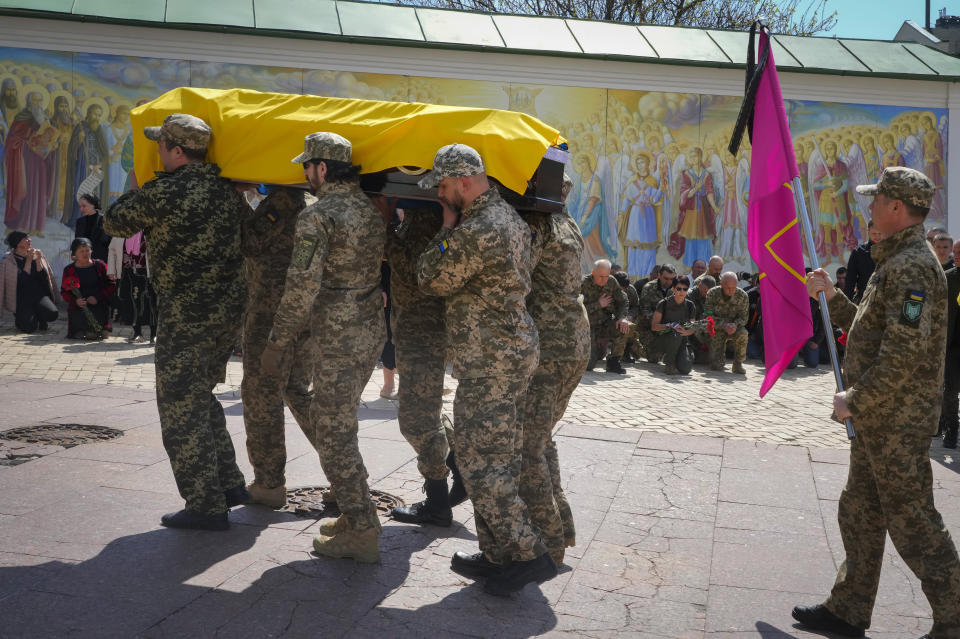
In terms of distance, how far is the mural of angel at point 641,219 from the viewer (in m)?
19.7

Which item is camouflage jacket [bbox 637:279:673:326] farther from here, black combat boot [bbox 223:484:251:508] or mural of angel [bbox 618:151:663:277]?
black combat boot [bbox 223:484:251:508]

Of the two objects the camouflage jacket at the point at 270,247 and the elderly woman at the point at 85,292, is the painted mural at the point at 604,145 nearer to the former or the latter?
the elderly woman at the point at 85,292

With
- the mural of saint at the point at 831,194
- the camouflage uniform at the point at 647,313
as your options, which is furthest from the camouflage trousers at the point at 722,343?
the mural of saint at the point at 831,194

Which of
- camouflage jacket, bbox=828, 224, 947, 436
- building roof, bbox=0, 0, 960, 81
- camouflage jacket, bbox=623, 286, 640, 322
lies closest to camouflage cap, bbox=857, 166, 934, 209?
camouflage jacket, bbox=828, 224, 947, 436

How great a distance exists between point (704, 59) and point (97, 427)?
16346 millimetres

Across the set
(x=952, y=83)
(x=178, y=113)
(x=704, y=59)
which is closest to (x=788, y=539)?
(x=178, y=113)

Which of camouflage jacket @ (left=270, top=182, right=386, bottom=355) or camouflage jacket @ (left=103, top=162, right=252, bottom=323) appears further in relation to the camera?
camouflage jacket @ (left=103, top=162, right=252, bottom=323)

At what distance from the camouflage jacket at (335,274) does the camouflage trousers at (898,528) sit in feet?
7.94

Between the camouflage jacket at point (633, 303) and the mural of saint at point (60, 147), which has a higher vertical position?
the mural of saint at point (60, 147)

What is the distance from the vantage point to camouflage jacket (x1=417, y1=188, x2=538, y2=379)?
4203mm

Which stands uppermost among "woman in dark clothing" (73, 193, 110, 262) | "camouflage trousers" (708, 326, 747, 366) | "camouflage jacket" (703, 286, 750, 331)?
"woman in dark clothing" (73, 193, 110, 262)

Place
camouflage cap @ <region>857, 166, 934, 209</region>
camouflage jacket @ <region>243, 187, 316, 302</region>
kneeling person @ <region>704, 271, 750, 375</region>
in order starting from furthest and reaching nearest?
kneeling person @ <region>704, 271, 750, 375</region>
camouflage jacket @ <region>243, 187, 316, 302</region>
camouflage cap @ <region>857, 166, 934, 209</region>

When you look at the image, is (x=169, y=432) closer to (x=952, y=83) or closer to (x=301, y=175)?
(x=301, y=175)

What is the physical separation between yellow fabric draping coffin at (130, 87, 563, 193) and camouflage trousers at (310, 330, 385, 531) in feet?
3.41
